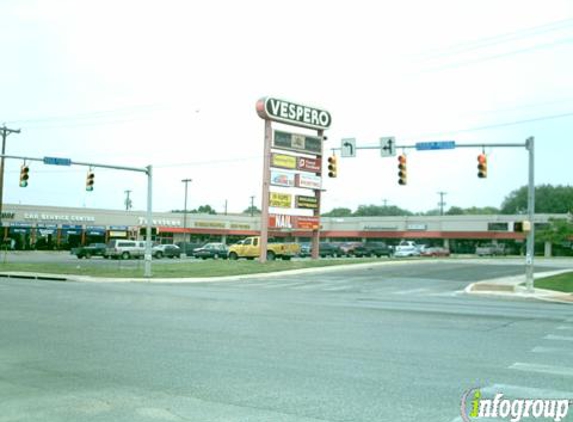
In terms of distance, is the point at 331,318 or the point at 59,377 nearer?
the point at 59,377

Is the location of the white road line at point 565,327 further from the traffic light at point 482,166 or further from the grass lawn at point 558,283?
the traffic light at point 482,166

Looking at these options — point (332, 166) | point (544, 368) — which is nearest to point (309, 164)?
point (332, 166)

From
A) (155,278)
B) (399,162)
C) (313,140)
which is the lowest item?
(155,278)

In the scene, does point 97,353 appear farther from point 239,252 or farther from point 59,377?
point 239,252

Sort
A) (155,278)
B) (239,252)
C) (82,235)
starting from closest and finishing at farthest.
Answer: (155,278) < (239,252) < (82,235)

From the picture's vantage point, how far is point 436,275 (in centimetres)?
3666

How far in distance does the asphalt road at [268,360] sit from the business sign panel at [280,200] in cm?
2500

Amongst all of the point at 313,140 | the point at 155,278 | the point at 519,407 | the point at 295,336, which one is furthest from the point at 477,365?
the point at 313,140

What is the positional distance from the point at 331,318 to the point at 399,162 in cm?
1590

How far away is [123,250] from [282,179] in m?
23.9

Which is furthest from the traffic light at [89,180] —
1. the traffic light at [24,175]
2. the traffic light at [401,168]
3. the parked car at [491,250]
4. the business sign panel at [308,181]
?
the parked car at [491,250]

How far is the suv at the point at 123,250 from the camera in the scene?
61031 millimetres

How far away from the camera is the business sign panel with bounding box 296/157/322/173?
4528 centimetres

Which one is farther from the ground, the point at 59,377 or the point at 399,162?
the point at 399,162
